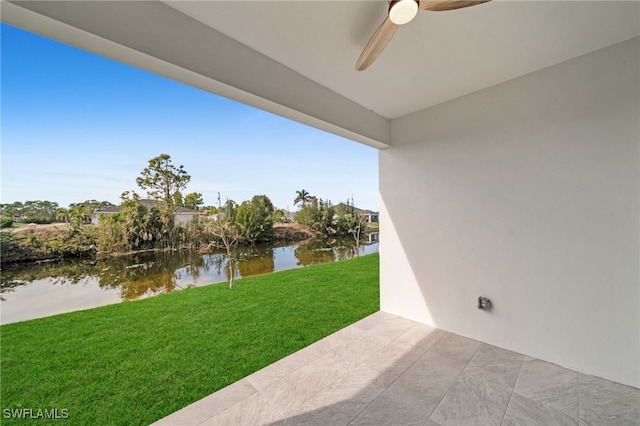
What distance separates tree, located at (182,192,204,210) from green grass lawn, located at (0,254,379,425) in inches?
213

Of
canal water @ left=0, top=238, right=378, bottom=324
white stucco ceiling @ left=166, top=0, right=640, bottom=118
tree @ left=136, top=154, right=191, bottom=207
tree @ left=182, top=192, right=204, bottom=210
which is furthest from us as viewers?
tree @ left=182, top=192, right=204, bottom=210

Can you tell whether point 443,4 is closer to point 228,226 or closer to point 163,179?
point 228,226

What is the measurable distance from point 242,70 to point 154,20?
0.49m

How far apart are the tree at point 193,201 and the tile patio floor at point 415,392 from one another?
8.07 meters

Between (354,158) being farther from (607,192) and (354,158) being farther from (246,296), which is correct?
(607,192)

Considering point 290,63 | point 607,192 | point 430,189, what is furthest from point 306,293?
point 607,192

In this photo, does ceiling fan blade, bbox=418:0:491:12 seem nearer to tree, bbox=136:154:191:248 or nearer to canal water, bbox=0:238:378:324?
canal water, bbox=0:238:378:324

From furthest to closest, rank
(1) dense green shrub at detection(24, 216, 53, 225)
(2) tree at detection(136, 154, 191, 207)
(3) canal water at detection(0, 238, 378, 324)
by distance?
(2) tree at detection(136, 154, 191, 207) → (1) dense green shrub at detection(24, 216, 53, 225) → (3) canal water at detection(0, 238, 378, 324)

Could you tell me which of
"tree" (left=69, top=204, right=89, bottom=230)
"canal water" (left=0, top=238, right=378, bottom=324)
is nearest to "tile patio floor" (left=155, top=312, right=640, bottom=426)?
"canal water" (left=0, top=238, right=378, bottom=324)

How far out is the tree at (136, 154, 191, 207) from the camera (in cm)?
834

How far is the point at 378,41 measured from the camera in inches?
51.3

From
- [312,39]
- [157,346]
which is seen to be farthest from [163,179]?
[312,39]

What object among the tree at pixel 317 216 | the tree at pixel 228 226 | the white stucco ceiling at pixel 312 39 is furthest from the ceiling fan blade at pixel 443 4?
the tree at pixel 317 216

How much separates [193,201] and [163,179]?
1.21m
